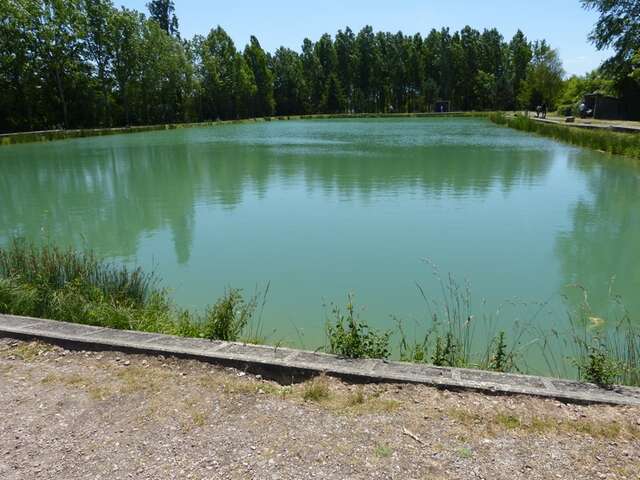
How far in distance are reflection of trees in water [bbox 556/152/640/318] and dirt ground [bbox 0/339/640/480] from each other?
3280 millimetres

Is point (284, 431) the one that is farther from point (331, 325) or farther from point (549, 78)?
point (549, 78)

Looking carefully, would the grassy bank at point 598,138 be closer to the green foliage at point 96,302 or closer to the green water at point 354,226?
the green water at point 354,226

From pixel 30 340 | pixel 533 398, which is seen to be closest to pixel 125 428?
pixel 30 340

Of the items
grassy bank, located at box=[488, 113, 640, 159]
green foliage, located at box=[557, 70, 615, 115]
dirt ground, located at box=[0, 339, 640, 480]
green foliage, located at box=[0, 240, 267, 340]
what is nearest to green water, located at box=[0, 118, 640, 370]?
green foliage, located at box=[0, 240, 267, 340]

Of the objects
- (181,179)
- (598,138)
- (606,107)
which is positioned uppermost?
(606,107)

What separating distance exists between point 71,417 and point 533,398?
2.53 meters

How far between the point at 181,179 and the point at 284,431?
13.9m

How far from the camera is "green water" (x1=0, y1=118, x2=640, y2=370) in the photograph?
584cm

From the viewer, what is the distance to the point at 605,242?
8.01 metres

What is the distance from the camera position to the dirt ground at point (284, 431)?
2.29m

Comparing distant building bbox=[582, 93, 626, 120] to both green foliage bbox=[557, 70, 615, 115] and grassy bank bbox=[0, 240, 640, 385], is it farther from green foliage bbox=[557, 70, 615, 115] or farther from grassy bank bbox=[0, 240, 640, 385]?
grassy bank bbox=[0, 240, 640, 385]

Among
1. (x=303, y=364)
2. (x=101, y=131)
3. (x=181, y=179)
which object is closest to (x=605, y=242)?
(x=303, y=364)

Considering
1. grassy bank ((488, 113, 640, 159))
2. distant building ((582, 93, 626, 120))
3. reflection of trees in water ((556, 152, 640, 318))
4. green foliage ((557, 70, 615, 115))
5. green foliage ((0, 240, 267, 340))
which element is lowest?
reflection of trees in water ((556, 152, 640, 318))

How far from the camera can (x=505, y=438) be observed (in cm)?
249
